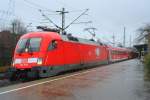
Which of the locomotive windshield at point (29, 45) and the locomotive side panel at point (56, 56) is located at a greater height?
the locomotive windshield at point (29, 45)

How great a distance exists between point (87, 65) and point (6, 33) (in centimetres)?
1656

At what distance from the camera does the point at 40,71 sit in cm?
2103

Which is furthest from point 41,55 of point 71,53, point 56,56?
point 71,53

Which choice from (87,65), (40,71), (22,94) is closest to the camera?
(22,94)

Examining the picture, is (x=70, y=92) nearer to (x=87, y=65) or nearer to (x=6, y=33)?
(x=87, y=65)

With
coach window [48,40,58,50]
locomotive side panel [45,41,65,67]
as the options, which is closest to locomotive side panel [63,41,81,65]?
locomotive side panel [45,41,65,67]

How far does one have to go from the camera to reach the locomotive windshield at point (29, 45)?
22.4 meters

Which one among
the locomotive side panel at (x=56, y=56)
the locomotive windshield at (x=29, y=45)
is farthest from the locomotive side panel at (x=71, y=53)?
the locomotive windshield at (x=29, y=45)

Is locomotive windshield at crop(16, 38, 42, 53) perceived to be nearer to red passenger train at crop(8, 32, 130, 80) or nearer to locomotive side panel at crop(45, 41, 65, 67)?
red passenger train at crop(8, 32, 130, 80)

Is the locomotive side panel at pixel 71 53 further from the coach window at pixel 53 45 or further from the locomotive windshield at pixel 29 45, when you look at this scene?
the locomotive windshield at pixel 29 45

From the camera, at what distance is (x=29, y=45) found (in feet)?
74.6

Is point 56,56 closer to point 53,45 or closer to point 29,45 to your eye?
point 53,45

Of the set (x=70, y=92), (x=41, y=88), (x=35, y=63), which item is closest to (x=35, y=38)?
(x=35, y=63)

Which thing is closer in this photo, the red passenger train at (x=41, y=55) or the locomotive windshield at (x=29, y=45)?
the red passenger train at (x=41, y=55)
